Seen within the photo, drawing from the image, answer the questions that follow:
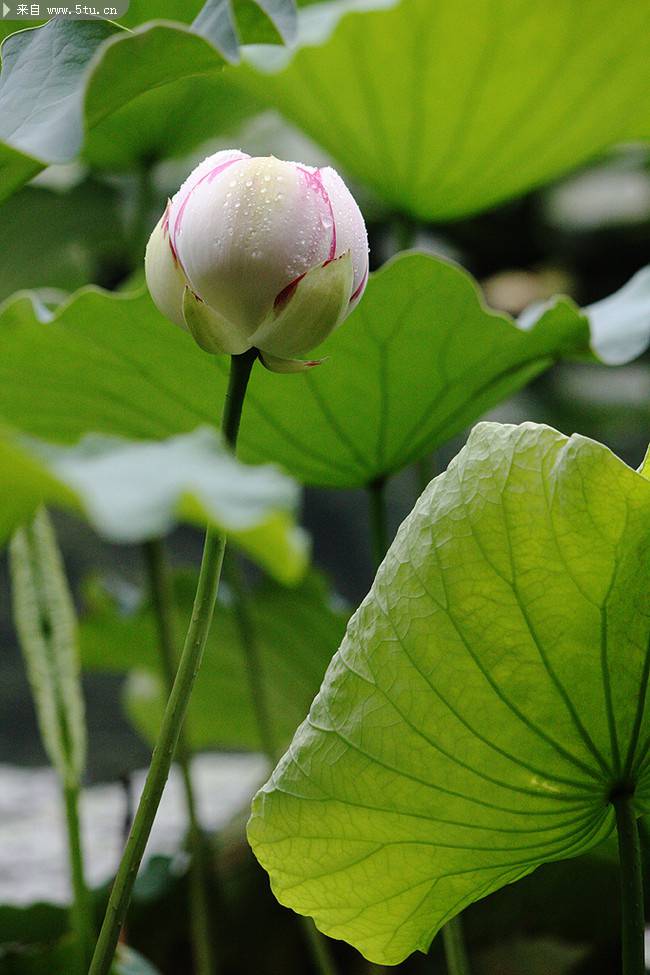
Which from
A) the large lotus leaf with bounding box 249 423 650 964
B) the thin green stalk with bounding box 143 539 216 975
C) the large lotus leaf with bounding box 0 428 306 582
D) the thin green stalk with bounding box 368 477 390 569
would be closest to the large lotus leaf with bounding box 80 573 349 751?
the thin green stalk with bounding box 143 539 216 975

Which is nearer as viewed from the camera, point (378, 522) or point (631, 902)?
point (631, 902)

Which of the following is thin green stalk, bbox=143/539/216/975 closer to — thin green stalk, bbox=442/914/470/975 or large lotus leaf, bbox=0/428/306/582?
thin green stalk, bbox=442/914/470/975

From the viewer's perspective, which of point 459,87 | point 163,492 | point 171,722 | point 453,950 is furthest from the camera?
point 459,87

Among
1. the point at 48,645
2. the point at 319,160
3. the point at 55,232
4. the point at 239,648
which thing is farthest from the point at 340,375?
the point at 319,160

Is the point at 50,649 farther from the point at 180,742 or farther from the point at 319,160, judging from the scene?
the point at 319,160

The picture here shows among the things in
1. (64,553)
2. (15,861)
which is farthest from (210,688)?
(64,553)

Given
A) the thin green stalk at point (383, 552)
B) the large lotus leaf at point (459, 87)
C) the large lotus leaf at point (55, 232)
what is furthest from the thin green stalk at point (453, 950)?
the large lotus leaf at point (55, 232)
